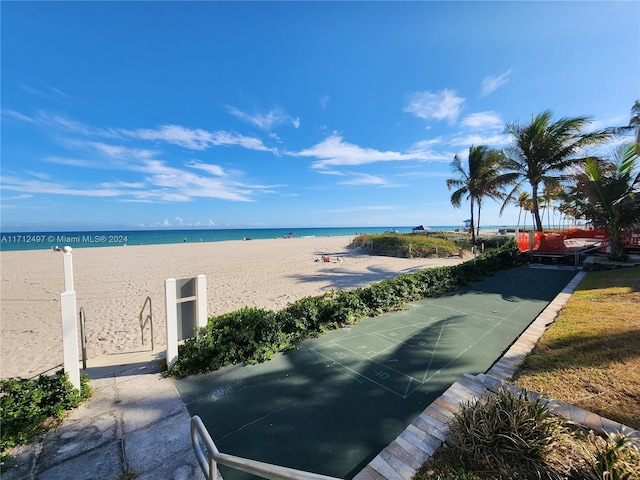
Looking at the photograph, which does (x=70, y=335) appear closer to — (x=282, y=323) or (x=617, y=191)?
(x=282, y=323)

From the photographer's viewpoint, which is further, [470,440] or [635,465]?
[470,440]

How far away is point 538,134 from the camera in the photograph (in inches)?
610

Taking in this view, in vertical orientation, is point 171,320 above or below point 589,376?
above

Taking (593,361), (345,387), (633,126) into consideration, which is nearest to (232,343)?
(345,387)

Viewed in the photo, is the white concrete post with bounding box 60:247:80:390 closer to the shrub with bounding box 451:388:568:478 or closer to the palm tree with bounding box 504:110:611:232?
the shrub with bounding box 451:388:568:478

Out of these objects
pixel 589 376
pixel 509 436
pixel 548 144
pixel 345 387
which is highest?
pixel 548 144

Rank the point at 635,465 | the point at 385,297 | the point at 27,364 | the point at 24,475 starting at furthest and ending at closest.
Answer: the point at 385,297 < the point at 27,364 < the point at 24,475 < the point at 635,465

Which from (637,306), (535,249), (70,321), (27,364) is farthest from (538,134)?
(27,364)

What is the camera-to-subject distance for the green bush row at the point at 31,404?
2775 millimetres

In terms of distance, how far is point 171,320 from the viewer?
4051 mm

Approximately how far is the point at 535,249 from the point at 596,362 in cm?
1386

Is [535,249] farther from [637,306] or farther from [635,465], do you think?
[635,465]

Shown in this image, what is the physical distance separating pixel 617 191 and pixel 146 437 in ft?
51.7

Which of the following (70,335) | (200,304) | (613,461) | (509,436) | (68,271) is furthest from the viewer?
(200,304)
